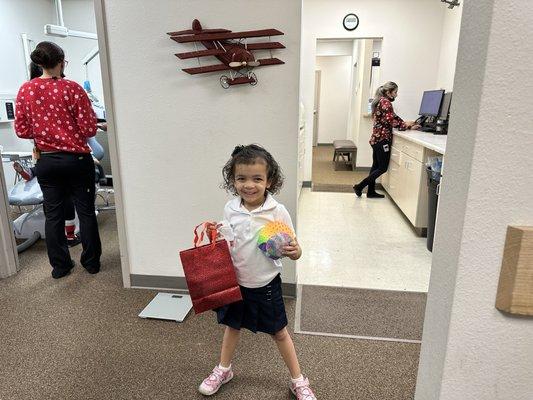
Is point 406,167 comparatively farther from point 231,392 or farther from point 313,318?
point 231,392

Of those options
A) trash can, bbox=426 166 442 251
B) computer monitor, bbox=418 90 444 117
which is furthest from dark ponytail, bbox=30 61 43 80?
computer monitor, bbox=418 90 444 117

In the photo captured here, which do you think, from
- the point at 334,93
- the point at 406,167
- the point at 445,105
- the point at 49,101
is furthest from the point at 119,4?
the point at 334,93

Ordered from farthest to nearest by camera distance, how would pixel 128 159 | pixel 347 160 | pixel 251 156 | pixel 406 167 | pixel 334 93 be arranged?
pixel 334 93, pixel 347 160, pixel 406 167, pixel 128 159, pixel 251 156

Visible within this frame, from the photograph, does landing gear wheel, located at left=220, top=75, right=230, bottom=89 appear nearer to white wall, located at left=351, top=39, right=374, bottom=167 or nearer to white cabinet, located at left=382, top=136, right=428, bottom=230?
white cabinet, located at left=382, top=136, right=428, bottom=230

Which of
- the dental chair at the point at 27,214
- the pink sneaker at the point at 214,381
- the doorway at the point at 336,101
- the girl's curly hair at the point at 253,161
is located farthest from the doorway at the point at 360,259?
the dental chair at the point at 27,214

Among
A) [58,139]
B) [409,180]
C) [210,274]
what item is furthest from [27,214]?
[409,180]

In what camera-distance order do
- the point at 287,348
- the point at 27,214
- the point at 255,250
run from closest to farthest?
the point at 255,250
the point at 287,348
the point at 27,214

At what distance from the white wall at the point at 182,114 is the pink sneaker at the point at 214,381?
83 cm

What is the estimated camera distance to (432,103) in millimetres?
4539

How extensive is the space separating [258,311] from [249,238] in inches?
12.1

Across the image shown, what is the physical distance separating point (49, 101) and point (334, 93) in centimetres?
824

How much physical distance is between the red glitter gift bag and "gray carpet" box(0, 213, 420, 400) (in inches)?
20.0

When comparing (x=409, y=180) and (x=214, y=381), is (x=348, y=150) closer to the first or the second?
(x=409, y=180)

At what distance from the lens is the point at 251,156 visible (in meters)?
1.41
